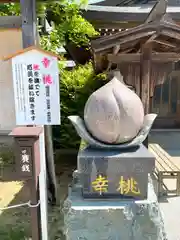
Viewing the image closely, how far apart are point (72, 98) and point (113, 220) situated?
12.2 feet

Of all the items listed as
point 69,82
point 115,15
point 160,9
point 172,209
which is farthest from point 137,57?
point 115,15

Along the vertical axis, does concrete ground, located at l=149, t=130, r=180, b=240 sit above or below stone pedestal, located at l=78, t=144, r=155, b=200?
below

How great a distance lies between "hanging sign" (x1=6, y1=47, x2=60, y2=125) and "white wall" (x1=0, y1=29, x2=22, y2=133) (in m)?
1.34

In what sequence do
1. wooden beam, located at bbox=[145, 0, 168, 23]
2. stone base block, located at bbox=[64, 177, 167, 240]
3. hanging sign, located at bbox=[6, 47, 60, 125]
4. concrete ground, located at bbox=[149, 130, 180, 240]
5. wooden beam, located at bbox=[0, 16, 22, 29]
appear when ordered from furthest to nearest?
wooden beam, located at bbox=[145, 0, 168, 23] → concrete ground, located at bbox=[149, 130, 180, 240] → wooden beam, located at bbox=[0, 16, 22, 29] → hanging sign, located at bbox=[6, 47, 60, 125] → stone base block, located at bbox=[64, 177, 167, 240]

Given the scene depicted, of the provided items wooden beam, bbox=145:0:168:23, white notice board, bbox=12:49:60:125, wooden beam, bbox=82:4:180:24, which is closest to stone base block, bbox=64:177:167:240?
white notice board, bbox=12:49:60:125

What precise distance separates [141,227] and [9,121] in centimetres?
260

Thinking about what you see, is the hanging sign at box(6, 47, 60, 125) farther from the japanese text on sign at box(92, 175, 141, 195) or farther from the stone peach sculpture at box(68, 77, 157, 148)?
the japanese text on sign at box(92, 175, 141, 195)

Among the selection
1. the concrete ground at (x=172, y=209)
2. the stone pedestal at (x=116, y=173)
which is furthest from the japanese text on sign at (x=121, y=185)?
the concrete ground at (x=172, y=209)

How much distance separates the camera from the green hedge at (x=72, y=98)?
6074 millimetres

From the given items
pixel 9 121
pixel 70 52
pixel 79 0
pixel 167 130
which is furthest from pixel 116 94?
pixel 167 130

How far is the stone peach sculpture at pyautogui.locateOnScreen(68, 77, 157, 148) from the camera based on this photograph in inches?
109

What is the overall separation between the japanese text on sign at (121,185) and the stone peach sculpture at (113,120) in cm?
32

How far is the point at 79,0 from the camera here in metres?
6.89

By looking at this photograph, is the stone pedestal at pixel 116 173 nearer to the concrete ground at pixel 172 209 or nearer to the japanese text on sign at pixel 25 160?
→ the japanese text on sign at pixel 25 160
